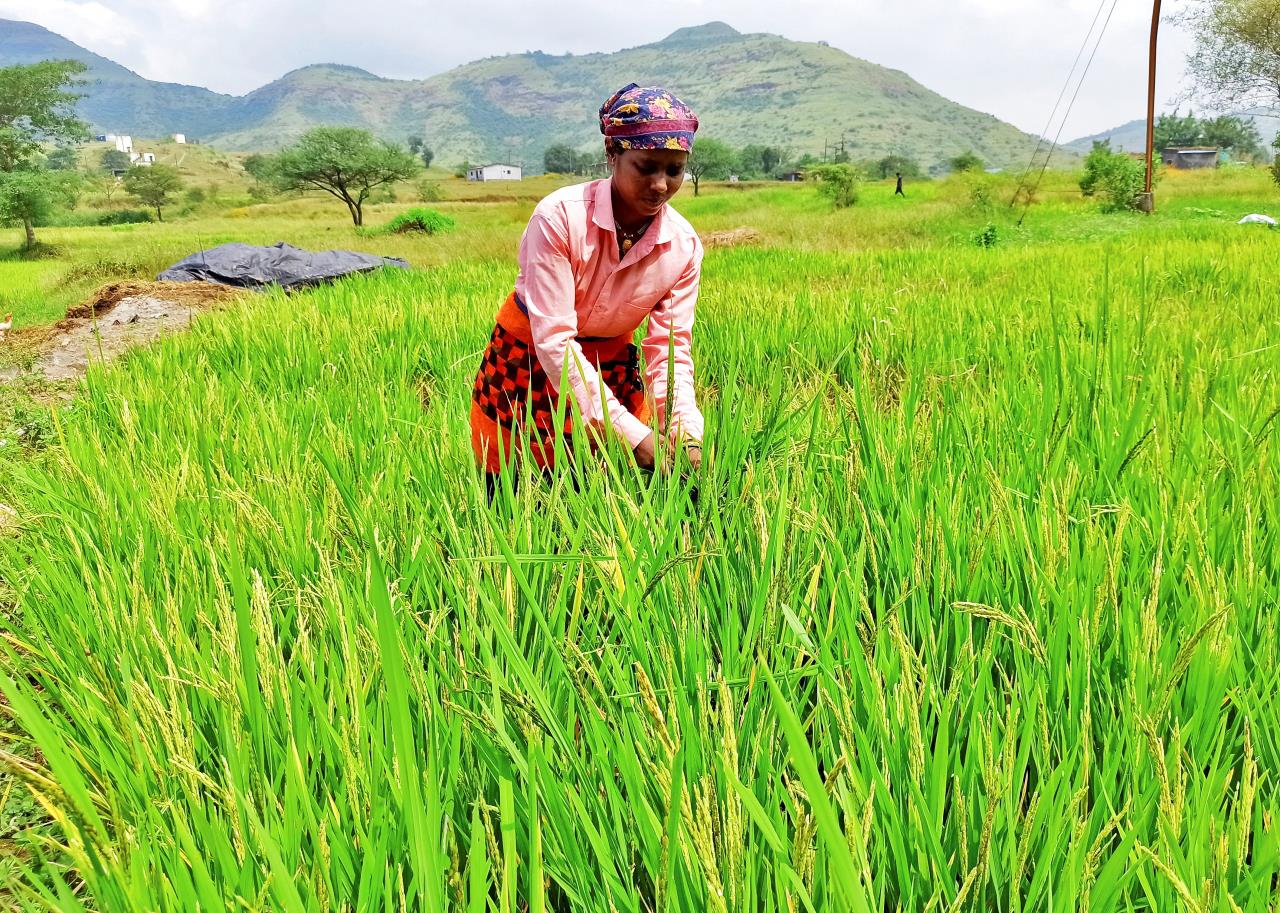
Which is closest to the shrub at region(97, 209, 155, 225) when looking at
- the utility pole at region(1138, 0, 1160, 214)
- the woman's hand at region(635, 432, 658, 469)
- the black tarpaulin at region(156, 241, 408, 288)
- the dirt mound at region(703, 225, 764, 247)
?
the black tarpaulin at region(156, 241, 408, 288)

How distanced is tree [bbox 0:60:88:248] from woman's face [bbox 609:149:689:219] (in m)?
33.9

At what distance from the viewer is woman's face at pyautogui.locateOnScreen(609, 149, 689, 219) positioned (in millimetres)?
1771

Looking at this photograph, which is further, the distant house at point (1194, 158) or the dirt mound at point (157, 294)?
the distant house at point (1194, 158)

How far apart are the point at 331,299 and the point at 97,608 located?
482 centimetres

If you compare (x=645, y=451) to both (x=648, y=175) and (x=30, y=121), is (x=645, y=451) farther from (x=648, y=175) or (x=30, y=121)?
(x=30, y=121)

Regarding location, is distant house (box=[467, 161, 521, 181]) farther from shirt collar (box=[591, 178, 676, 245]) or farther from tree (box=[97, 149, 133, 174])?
shirt collar (box=[591, 178, 676, 245])

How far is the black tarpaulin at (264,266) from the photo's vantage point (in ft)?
33.9

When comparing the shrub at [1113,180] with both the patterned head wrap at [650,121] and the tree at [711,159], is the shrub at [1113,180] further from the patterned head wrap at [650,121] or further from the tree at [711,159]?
the tree at [711,159]

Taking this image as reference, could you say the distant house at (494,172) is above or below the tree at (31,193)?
above

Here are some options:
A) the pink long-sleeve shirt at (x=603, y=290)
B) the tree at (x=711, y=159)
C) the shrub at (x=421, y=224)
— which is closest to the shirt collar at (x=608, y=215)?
the pink long-sleeve shirt at (x=603, y=290)

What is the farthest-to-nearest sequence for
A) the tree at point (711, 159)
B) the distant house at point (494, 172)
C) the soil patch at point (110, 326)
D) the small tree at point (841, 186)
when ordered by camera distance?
the distant house at point (494, 172) → the tree at point (711, 159) → the small tree at point (841, 186) → the soil patch at point (110, 326)

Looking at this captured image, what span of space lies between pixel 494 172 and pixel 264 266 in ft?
483

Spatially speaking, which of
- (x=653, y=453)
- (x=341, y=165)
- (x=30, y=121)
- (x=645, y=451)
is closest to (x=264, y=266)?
(x=645, y=451)

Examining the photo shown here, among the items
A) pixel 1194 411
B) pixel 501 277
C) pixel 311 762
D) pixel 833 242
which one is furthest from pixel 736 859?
pixel 833 242
